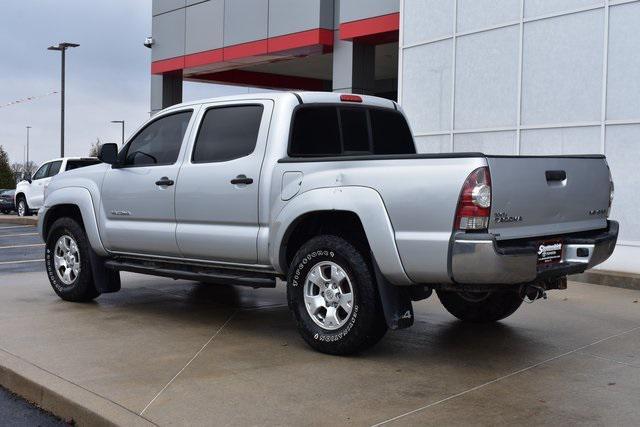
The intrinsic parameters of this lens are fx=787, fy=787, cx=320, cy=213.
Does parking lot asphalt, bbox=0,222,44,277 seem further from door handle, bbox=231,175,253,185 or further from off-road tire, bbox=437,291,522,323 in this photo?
off-road tire, bbox=437,291,522,323

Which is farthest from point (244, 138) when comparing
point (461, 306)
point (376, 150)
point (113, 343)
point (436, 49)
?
point (436, 49)

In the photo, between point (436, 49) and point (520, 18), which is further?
point (436, 49)

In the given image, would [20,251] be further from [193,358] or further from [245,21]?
[193,358]

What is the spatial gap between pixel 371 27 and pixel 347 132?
10.5 metres

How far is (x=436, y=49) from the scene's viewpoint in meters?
14.3

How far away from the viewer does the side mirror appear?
7.52 metres

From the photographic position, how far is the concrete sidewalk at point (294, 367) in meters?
4.45

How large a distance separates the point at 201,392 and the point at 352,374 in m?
1.05

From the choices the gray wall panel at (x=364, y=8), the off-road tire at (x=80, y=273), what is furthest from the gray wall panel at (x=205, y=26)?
the off-road tire at (x=80, y=273)

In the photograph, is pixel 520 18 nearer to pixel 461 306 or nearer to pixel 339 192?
pixel 461 306

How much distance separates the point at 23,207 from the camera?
27.6 m

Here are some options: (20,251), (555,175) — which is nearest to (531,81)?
(555,175)

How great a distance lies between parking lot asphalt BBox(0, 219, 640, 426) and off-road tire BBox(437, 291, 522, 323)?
0.12 meters

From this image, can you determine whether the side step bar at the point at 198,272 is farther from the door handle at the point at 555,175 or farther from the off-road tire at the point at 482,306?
the door handle at the point at 555,175
